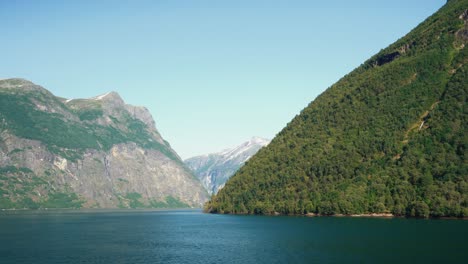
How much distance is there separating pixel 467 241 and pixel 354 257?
119 feet

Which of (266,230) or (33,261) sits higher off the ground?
(33,261)

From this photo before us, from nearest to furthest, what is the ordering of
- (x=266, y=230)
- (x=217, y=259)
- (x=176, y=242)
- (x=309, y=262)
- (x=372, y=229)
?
(x=309, y=262)
(x=217, y=259)
(x=176, y=242)
(x=372, y=229)
(x=266, y=230)

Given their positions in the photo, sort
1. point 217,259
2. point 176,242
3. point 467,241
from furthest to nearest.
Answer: point 176,242 < point 467,241 < point 217,259

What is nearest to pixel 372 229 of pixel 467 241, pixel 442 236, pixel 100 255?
pixel 442 236

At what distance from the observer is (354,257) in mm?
112062

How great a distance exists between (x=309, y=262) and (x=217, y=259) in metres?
22.5

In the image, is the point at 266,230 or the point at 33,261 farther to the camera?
the point at 266,230

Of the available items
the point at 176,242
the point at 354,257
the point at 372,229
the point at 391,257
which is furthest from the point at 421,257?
the point at 176,242

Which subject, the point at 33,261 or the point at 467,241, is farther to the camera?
the point at 467,241

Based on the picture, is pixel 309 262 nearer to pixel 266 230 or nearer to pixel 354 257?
pixel 354 257

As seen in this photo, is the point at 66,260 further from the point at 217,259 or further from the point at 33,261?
the point at 217,259

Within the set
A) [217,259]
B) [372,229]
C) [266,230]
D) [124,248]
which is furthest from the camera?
[266,230]

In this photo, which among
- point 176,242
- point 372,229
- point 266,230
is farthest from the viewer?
point 266,230

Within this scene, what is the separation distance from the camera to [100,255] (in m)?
121
